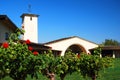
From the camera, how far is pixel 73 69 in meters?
15.7

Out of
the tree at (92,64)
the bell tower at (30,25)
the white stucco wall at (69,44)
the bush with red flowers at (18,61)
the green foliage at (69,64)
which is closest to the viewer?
the bush with red flowers at (18,61)

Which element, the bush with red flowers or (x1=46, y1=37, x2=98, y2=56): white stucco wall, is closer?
the bush with red flowers

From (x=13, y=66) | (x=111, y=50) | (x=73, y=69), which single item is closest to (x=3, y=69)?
(x=13, y=66)

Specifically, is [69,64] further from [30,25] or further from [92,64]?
[30,25]

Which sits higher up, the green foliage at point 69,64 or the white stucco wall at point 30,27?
the white stucco wall at point 30,27

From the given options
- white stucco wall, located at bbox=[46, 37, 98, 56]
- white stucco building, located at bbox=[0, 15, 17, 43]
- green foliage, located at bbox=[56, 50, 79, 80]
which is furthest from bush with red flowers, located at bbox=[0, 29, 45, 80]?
white stucco wall, located at bbox=[46, 37, 98, 56]

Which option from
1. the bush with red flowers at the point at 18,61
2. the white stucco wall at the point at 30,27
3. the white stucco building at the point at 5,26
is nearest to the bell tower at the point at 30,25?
the white stucco wall at the point at 30,27

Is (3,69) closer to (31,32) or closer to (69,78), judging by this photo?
(69,78)

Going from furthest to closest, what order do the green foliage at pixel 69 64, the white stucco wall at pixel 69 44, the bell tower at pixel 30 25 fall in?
the bell tower at pixel 30 25
the white stucco wall at pixel 69 44
the green foliage at pixel 69 64

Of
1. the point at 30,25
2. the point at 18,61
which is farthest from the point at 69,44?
the point at 18,61

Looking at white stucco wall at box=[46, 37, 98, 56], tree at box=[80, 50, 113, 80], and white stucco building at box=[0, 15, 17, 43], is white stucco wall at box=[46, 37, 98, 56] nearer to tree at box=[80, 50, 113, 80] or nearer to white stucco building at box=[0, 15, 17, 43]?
white stucco building at box=[0, 15, 17, 43]

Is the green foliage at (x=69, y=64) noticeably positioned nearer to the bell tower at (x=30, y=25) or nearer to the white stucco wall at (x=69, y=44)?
the white stucco wall at (x=69, y=44)

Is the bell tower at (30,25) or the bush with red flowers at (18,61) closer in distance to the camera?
the bush with red flowers at (18,61)

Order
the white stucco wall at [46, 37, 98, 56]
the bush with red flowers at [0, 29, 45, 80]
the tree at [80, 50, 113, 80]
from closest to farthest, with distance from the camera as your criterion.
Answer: the bush with red flowers at [0, 29, 45, 80] < the tree at [80, 50, 113, 80] < the white stucco wall at [46, 37, 98, 56]
